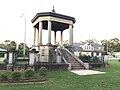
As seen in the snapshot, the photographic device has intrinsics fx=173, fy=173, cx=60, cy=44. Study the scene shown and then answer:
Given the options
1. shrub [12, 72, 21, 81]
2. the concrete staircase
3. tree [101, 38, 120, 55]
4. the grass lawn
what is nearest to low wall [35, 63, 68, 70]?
the concrete staircase

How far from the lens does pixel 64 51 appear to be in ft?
64.4

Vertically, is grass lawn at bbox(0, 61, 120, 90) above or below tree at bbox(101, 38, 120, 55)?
below

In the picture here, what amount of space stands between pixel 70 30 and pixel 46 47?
3.86 metres

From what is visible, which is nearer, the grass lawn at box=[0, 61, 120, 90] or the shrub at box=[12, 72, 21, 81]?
the grass lawn at box=[0, 61, 120, 90]

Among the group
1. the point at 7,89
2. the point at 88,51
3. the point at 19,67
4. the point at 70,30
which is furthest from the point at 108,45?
the point at 7,89

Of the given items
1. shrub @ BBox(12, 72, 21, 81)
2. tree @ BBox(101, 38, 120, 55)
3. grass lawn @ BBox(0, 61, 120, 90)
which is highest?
tree @ BBox(101, 38, 120, 55)

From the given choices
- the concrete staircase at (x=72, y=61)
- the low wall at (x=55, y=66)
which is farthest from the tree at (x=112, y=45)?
the low wall at (x=55, y=66)

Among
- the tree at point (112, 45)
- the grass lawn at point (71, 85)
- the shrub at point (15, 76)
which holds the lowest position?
the grass lawn at point (71, 85)

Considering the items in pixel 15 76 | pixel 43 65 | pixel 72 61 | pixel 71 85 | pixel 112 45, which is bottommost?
pixel 71 85

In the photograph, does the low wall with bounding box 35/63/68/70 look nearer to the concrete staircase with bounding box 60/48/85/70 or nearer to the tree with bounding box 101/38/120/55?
the concrete staircase with bounding box 60/48/85/70

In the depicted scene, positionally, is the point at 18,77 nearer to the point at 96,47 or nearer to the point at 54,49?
the point at 54,49

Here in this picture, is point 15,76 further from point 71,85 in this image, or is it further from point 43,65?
point 43,65

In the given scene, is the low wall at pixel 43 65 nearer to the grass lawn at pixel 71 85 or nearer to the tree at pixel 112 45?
the grass lawn at pixel 71 85

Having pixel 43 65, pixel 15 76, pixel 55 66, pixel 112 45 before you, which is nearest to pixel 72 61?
pixel 55 66
